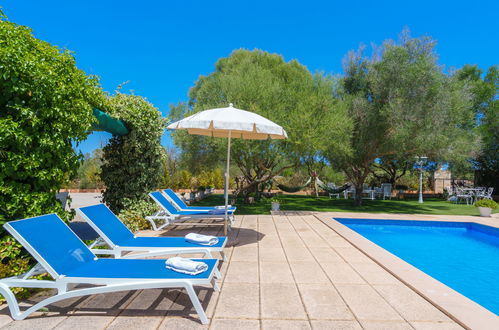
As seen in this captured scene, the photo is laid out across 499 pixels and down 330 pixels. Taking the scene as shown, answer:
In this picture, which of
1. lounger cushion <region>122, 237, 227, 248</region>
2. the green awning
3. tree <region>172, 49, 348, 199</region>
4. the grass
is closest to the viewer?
lounger cushion <region>122, 237, 227, 248</region>

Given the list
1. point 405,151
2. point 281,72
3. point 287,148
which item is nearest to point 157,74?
point 281,72

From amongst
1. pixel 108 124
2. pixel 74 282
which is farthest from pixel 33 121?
pixel 108 124

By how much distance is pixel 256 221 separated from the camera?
8.72m

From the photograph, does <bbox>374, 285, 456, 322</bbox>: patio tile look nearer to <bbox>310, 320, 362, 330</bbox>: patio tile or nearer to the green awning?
<bbox>310, 320, 362, 330</bbox>: patio tile

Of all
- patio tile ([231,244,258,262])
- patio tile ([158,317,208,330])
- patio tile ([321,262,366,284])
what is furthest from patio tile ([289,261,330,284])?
patio tile ([158,317,208,330])

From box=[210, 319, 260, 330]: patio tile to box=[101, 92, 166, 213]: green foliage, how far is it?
→ 5300 millimetres

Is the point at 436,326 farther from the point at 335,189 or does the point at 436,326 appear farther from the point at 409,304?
the point at 335,189

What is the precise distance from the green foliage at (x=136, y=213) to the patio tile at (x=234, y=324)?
460 centimetres

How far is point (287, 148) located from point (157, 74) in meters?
16.9

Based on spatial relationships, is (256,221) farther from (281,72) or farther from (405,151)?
(281,72)

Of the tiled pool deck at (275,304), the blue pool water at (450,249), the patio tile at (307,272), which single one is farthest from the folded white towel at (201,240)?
the blue pool water at (450,249)

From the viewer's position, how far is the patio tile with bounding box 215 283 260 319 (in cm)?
300

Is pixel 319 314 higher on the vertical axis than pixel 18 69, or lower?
lower

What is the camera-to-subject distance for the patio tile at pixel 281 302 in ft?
9.85
